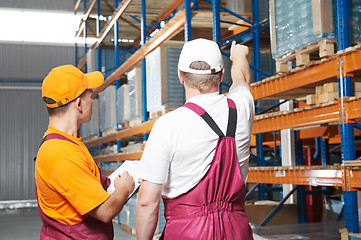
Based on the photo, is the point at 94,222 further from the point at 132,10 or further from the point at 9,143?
the point at 9,143

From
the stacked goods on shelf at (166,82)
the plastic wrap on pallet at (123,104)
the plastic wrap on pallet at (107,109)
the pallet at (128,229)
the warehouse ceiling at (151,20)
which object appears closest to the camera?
the warehouse ceiling at (151,20)

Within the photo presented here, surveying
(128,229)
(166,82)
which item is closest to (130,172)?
(166,82)

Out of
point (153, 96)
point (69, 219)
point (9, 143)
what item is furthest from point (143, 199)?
point (9, 143)

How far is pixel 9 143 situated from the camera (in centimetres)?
1819

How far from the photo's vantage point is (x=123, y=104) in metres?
9.83

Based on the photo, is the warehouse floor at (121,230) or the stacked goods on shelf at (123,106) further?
the stacked goods on shelf at (123,106)

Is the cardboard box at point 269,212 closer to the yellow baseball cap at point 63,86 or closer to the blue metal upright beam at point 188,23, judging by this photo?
the blue metal upright beam at point 188,23

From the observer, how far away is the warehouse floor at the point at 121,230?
6.57 m

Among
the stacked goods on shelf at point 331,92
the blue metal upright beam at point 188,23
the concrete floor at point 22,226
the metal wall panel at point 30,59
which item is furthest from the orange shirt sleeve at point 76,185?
the metal wall panel at point 30,59

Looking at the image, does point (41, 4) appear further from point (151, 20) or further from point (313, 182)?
point (313, 182)

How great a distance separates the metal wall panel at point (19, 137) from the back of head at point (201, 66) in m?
17.0

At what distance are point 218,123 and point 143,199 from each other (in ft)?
1.59

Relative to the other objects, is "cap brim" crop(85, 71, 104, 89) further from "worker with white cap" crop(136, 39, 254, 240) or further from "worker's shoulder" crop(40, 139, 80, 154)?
"worker with white cap" crop(136, 39, 254, 240)

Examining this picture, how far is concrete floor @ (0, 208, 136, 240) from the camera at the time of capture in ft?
30.5
